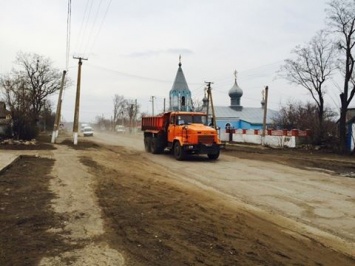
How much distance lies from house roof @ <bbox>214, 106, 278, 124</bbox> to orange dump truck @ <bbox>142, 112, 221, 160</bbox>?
4250cm

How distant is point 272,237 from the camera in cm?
657

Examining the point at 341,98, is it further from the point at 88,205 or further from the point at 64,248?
the point at 64,248

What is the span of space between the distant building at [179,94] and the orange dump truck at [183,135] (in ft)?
95.5

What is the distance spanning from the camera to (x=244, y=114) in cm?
6806

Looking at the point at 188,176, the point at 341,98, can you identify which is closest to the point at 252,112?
the point at 341,98

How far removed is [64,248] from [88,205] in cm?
294

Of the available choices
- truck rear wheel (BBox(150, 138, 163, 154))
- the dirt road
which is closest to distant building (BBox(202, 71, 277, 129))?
truck rear wheel (BBox(150, 138, 163, 154))

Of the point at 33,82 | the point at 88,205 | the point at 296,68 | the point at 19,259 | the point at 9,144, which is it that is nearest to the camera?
the point at 19,259

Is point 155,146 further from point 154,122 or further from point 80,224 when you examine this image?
point 80,224

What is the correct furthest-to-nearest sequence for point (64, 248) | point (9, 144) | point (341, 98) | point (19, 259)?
point (341, 98), point (9, 144), point (64, 248), point (19, 259)

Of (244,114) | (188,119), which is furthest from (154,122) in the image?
(244,114)

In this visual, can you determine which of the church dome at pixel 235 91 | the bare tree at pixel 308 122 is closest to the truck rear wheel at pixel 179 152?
the bare tree at pixel 308 122

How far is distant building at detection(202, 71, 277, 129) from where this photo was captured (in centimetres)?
6481

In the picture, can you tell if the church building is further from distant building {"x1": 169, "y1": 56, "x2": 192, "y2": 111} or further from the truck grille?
the truck grille
